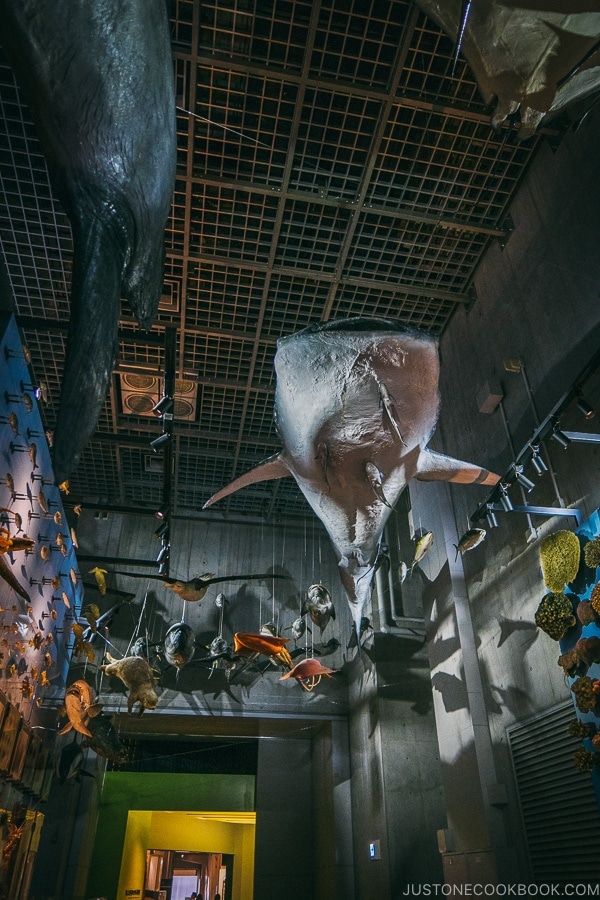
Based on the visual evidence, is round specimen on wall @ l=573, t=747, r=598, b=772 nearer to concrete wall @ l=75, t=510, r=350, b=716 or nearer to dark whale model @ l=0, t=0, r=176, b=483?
dark whale model @ l=0, t=0, r=176, b=483

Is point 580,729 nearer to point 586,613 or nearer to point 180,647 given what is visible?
point 586,613

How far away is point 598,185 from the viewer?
4953mm

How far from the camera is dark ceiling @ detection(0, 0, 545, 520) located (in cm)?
545

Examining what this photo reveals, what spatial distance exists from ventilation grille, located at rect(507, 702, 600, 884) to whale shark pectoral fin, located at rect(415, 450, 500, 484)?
2.07m

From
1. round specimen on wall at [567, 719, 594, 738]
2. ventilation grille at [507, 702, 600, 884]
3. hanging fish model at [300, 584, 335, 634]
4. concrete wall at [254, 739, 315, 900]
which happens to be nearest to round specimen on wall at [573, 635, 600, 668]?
round specimen on wall at [567, 719, 594, 738]

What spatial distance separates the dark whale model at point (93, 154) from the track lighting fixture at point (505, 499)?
4.49 m

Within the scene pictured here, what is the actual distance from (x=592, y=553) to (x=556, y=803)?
2.25m

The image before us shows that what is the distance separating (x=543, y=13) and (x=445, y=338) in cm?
536

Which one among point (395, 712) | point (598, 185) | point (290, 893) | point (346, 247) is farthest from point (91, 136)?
point (290, 893)

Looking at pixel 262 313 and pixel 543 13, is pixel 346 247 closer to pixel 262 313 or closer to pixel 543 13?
pixel 262 313

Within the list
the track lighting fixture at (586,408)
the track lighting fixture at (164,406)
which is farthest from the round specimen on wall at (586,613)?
the track lighting fixture at (164,406)

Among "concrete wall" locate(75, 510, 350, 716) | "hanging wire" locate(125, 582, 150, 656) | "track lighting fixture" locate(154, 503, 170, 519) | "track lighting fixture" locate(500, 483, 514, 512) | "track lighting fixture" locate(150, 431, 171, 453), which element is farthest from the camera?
"hanging wire" locate(125, 582, 150, 656)

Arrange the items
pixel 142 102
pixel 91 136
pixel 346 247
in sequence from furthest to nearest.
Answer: pixel 346 247 < pixel 142 102 < pixel 91 136

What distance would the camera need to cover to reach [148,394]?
8992mm
